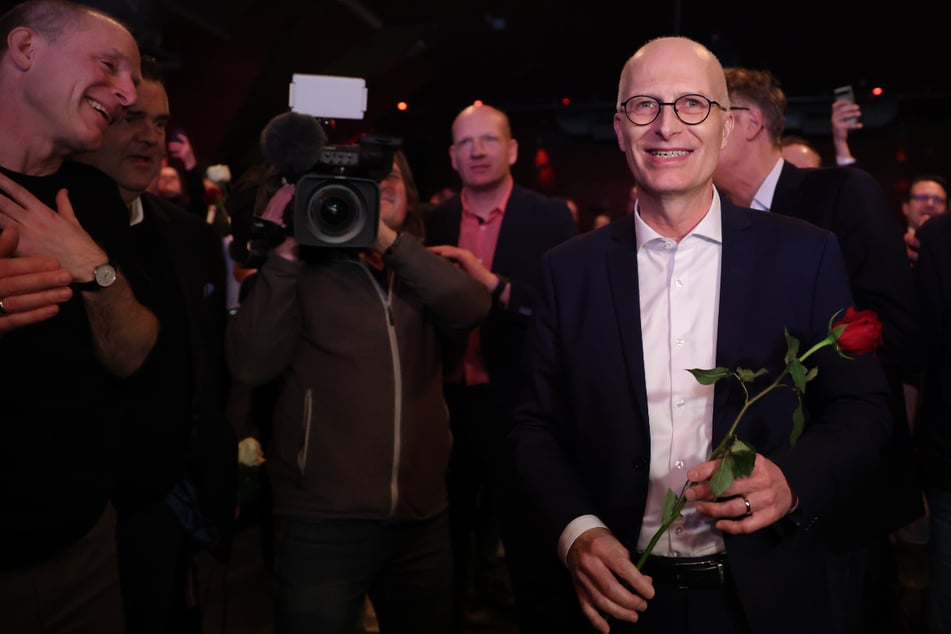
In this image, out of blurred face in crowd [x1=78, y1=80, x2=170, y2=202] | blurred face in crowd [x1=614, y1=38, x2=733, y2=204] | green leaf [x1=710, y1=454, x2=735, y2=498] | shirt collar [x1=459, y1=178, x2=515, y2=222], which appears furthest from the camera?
shirt collar [x1=459, y1=178, x2=515, y2=222]

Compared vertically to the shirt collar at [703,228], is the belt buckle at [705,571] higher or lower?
lower

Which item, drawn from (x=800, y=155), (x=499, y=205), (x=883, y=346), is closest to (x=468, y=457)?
(x=499, y=205)

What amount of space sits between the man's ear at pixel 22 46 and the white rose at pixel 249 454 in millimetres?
1290

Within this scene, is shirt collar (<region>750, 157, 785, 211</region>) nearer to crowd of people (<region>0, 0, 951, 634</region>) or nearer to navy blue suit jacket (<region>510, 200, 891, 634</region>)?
crowd of people (<region>0, 0, 951, 634</region>)

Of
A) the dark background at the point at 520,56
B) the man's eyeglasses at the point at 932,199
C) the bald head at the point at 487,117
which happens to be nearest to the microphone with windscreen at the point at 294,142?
the bald head at the point at 487,117

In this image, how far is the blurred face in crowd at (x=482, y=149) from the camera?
305 centimetres

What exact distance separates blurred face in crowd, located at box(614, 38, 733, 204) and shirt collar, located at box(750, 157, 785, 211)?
0.83 metres

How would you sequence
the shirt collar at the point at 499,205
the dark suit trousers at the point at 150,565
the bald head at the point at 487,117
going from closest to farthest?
1. the dark suit trousers at the point at 150,565
2. the shirt collar at the point at 499,205
3. the bald head at the point at 487,117

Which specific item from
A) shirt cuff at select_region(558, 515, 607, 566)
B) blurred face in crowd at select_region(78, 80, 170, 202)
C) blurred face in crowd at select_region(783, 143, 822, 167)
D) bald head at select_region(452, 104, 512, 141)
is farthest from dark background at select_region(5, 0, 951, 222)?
shirt cuff at select_region(558, 515, 607, 566)

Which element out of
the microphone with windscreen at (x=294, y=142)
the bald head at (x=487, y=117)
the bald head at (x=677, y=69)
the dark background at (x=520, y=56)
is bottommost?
the microphone with windscreen at (x=294, y=142)

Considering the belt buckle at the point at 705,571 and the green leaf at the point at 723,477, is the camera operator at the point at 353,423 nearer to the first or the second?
the belt buckle at the point at 705,571

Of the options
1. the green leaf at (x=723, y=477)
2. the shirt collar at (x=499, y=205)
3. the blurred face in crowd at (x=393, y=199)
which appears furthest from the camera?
the shirt collar at (x=499, y=205)

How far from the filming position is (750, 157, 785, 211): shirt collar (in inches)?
88.0

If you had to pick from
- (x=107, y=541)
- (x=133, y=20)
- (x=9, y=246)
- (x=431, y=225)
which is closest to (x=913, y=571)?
(x=431, y=225)
